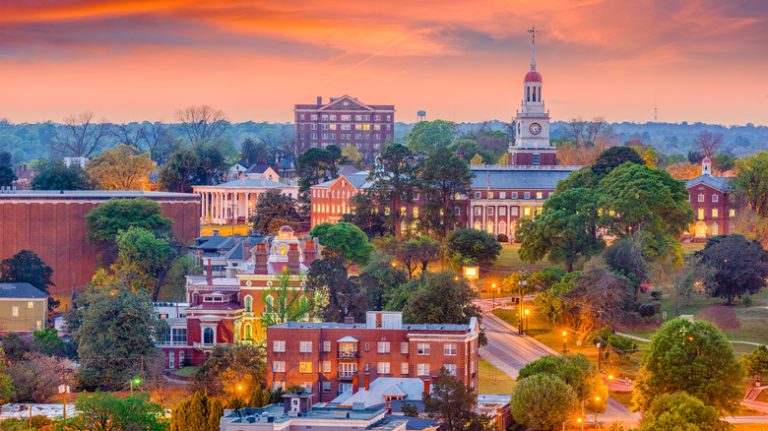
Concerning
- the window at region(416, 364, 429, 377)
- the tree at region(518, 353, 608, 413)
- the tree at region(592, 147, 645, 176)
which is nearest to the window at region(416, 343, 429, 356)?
the window at region(416, 364, 429, 377)

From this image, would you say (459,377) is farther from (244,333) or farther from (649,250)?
(649,250)

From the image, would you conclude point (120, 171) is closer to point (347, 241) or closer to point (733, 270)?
point (347, 241)

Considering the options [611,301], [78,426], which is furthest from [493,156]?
[78,426]

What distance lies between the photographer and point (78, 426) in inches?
2908

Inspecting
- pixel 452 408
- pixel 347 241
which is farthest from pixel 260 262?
pixel 452 408

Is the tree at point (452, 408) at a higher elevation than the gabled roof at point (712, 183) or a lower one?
lower

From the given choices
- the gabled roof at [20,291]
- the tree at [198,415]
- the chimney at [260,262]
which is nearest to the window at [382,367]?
the tree at [198,415]

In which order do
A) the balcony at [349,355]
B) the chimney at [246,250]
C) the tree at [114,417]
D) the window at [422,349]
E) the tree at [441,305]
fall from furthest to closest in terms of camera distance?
the chimney at [246,250], the tree at [441,305], the balcony at [349,355], the window at [422,349], the tree at [114,417]

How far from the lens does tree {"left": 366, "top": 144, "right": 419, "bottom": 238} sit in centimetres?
13425

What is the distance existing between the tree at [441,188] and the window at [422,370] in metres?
47.0

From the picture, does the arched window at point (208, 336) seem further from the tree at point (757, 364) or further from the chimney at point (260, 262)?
the tree at point (757, 364)

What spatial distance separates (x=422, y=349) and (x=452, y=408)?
1288 cm

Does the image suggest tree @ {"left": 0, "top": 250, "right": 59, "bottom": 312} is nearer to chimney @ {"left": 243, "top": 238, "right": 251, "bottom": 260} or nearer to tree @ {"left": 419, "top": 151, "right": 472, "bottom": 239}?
chimney @ {"left": 243, "top": 238, "right": 251, "bottom": 260}

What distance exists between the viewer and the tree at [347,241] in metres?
121
